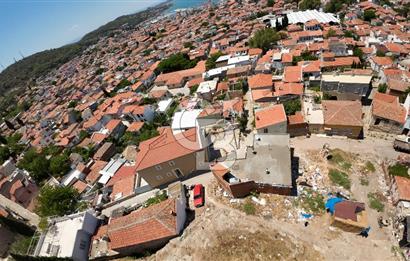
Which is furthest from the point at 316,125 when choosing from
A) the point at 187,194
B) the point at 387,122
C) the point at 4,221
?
the point at 4,221

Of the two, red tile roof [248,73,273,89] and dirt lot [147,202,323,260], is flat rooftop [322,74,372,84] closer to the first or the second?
red tile roof [248,73,273,89]

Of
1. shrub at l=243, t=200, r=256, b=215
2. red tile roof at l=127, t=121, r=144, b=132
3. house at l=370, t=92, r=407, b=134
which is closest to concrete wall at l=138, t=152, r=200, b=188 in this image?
shrub at l=243, t=200, r=256, b=215

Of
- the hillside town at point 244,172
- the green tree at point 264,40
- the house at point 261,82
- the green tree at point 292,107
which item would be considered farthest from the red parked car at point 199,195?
the green tree at point 264,40

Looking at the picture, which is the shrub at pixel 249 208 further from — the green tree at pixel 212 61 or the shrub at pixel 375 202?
the green tree at pixel 212 61

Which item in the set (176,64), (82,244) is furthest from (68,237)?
(176,64)

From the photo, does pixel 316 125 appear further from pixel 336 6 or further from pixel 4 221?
pixel 336 6

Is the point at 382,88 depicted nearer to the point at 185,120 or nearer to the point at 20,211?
the point at 185,120
